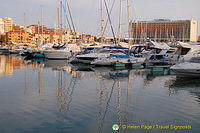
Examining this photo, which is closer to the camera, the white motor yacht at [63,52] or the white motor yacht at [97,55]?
the white motor yacht at [97,55]

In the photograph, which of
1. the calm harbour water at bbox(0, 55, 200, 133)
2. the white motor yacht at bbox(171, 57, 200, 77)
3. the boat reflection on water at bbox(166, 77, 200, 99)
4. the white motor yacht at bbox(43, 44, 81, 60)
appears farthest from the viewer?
the white motor yacht at bbox(43, 44, 81, 60)

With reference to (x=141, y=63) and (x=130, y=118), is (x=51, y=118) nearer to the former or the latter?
(x=130, y=118)

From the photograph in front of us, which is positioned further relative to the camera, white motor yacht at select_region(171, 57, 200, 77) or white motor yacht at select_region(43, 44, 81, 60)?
white motor yacht at select_region(43, 44, 81, 60)

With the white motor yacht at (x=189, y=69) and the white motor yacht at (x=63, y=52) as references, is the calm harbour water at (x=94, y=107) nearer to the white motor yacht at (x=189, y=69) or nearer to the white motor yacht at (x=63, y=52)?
Answer: the white motor yacht at (x=189, y=69)

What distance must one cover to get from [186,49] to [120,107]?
16.8m

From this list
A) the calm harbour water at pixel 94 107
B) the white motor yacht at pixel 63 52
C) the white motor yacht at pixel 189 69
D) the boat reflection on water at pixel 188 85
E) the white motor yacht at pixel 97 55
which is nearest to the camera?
the calm harbour water at pixel 94 107

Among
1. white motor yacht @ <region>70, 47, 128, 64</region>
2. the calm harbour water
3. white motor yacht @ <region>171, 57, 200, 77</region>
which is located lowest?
the calm harbour water

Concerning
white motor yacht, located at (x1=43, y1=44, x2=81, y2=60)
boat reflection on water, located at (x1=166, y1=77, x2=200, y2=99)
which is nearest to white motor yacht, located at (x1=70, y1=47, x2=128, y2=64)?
white motor yacht, located at (x1=43, y1=44, x2=81, y2=60)

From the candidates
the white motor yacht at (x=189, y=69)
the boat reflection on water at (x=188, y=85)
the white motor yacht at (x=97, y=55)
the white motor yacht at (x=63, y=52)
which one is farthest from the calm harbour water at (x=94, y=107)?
the white motor yacht at (x=63, y=52)

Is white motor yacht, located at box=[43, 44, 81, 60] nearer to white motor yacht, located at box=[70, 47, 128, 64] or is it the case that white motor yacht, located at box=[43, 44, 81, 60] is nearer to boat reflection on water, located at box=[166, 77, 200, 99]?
white motor yacht, located at box=[70, 47, 128, 64]

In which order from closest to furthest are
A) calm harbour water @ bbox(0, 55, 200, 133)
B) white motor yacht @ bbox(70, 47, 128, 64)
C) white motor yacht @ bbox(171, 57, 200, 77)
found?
calm harbour water @ bbox(0, 55, 200, 133)
white motor yacht @ bbox(171, 57, 200, 77)
white motor yacht @ bbox(70, 47, 128, 64)

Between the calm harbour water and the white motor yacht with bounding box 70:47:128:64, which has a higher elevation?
the white motor yacht with bounding box 70:47:128:64

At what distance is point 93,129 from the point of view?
8328mm

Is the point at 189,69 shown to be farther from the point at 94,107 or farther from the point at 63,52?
the point at 63,52
